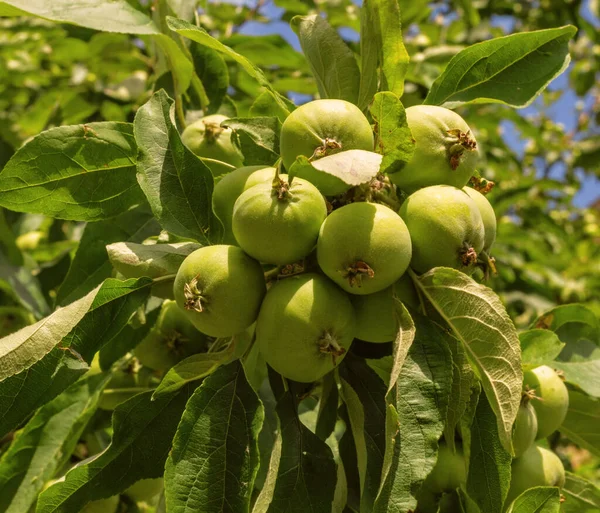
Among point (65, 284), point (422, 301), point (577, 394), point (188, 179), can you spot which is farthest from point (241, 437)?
point (577, 394)

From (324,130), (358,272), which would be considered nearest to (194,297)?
(358,272)

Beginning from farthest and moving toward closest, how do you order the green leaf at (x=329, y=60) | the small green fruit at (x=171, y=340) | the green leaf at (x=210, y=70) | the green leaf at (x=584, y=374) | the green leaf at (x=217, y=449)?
the green leaf at (x=210, y=70), the green leaf at (x=584, y=374), the small green fruit at (x=171, y=340), the green leaf at (x=329, y=60), the green leaf at (x=217, y=449)

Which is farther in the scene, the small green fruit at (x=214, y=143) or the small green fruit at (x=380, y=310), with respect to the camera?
the small green fruit at (x=214, y=143)

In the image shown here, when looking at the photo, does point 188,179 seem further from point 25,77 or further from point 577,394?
point 25,77

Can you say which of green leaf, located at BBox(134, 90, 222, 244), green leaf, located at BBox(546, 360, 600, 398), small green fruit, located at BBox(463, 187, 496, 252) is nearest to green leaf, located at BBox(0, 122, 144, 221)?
green leaf, located at BBox(134, 90, 222, 244)

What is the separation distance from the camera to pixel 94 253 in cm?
185

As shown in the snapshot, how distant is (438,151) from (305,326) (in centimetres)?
47

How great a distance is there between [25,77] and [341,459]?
341cm

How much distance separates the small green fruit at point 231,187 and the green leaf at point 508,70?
0.55 m

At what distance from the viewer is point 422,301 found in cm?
136

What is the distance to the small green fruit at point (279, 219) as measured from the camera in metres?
1.24

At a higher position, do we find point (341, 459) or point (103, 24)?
point (103, 24)

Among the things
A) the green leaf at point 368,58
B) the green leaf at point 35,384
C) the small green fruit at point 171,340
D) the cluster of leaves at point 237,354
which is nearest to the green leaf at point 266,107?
the cluster of leaves at point 237,354

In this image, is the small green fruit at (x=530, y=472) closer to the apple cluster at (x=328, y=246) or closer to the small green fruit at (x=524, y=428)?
the small green fruit at (x=524, y=428)
